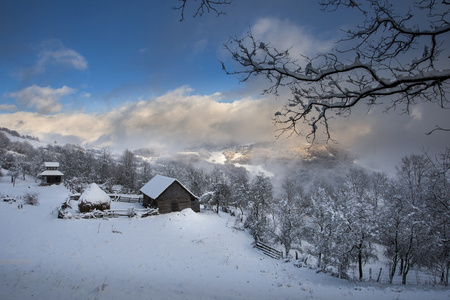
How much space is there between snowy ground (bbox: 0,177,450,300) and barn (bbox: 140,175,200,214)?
7548 mm

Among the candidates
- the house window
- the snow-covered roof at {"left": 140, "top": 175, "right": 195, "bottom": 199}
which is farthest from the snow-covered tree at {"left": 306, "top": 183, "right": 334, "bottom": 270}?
the house window

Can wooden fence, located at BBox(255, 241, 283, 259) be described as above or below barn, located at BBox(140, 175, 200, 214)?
below

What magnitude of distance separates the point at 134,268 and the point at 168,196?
18.7 metres

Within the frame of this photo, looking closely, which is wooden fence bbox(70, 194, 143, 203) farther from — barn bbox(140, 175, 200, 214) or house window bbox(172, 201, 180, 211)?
house window bbox(172, 201, 180, 211)

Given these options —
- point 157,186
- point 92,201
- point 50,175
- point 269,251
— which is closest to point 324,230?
point 269,251

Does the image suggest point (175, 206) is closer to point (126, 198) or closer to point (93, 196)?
point (93, 196)

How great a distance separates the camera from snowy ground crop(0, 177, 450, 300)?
7995mm

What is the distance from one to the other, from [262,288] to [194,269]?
170 inches

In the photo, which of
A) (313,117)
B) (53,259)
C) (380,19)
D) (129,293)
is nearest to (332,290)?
(129,293)

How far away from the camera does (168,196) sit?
97.6 feet

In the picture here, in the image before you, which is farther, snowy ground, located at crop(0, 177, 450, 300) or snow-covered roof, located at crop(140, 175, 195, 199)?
snow-covered roof, located at crop(140, 175, 195, 199)

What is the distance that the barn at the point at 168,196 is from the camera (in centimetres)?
2905

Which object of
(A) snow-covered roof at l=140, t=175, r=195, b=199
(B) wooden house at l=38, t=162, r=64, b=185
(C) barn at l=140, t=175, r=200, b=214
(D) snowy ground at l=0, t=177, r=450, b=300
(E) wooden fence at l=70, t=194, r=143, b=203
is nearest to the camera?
(D) snowy ground at l=0, t=177, r=450, b=300

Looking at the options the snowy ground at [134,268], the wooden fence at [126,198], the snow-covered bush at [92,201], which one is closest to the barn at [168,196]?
the wooden fence at [126,198]
